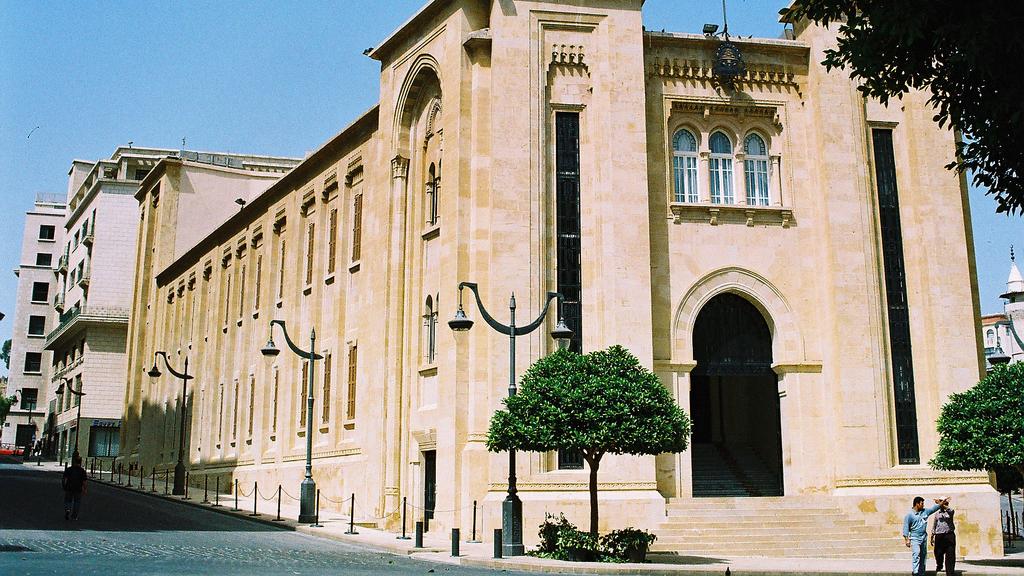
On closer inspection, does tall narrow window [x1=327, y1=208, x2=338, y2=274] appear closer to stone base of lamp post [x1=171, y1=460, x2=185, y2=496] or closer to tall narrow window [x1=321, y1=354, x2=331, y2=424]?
tall narrow window [x1=321, y1=354, x2=331, y2=424]

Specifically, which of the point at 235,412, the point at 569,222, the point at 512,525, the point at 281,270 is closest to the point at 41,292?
the point at 235,412

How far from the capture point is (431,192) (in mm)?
31734

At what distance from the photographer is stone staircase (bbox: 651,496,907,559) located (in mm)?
24359

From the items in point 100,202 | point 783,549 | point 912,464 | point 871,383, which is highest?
point 100,202

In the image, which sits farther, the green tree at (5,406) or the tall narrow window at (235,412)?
the green tree at (5,406)

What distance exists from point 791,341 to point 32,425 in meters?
90.9

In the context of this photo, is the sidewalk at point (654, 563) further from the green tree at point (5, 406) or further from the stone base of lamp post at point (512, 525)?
the green tree at point (5, 406)

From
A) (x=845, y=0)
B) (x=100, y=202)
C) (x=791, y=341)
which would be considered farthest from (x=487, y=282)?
(x=100, y=202)

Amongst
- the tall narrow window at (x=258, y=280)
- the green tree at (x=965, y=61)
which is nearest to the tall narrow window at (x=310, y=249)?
the tall narrow window at (x=258, y=280)

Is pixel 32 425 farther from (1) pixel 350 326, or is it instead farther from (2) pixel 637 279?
(2) pixel 637 279

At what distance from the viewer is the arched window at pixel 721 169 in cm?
2947

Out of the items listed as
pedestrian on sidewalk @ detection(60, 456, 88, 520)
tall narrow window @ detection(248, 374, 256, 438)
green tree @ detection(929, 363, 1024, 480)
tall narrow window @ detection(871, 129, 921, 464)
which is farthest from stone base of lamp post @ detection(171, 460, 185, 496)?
green tree @ detection(929, 363, 1024, 480)

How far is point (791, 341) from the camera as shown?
28.5 m

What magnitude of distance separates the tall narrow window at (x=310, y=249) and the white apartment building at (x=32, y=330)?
66.0 metres
